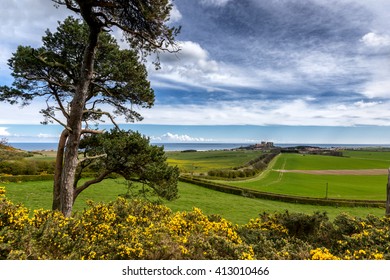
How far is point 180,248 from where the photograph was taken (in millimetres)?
5336

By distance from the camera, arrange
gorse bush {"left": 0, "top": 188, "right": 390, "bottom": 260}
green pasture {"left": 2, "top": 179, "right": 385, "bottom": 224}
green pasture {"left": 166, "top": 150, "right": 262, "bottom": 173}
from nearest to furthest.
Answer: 1. gorse bush {"left": 0, "top": 188, "right": 390, "bottom": 260}
2. green pasture {"left": 2, "top": 179, "right": 385, "bottom": 224}
3. green pasture {"left": 166, "top": 150, "right": 262, "bottom": 173}

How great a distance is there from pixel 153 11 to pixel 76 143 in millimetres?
5187

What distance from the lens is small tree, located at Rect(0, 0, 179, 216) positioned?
8234 millimetres

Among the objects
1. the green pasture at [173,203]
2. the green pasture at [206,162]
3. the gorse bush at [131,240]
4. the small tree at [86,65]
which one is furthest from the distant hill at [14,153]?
Result: the green pasture at [206,162]

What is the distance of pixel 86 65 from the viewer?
8680mm

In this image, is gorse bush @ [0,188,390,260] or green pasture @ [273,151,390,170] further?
green pasture @ [273,151,390,170]

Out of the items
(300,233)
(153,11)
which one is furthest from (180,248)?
(153,11)

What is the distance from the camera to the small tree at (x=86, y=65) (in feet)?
27.0

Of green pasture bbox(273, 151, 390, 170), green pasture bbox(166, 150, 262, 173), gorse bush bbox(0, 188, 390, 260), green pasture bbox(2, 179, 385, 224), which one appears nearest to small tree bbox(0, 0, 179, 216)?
gorse bush bbox(0, 188, 390, 260)

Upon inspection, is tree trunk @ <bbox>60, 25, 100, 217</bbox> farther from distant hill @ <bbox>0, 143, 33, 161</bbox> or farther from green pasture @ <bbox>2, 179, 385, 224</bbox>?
green pasture @ <bbox>2, 179, 385, 224</bbox>

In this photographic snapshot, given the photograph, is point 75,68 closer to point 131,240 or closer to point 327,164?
point 131,240

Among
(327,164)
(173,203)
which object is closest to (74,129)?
(173,203)

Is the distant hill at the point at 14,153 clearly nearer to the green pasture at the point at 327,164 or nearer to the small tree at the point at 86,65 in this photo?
the small tree at the point at 86,65
